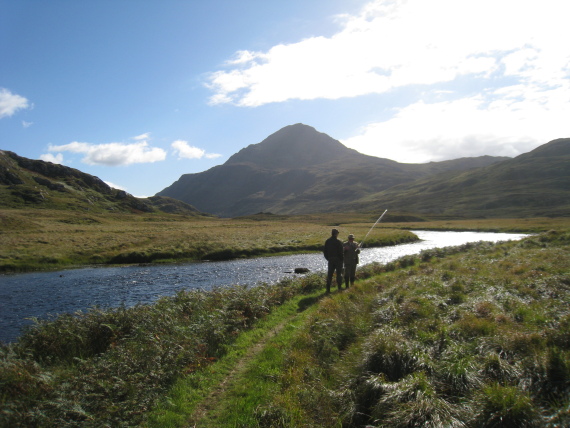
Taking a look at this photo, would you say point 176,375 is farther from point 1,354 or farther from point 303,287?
point 303,287

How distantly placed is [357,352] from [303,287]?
12652 mm

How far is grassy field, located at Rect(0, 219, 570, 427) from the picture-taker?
21.1ft

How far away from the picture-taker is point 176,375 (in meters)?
9.80

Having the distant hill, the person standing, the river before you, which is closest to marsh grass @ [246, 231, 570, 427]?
the person standing

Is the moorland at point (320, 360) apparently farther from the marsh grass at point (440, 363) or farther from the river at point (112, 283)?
the river at point (112, 283)

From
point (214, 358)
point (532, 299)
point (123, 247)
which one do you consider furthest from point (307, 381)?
point (123, 247)

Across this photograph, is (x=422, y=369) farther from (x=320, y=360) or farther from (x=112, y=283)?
(x=112, y=283)

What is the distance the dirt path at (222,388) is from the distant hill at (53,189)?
13828cm

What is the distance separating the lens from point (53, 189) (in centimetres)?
15512

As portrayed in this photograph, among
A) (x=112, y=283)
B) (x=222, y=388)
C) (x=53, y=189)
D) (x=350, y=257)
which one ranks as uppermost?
(x=53, y=189)

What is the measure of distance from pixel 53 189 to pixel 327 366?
180 meters

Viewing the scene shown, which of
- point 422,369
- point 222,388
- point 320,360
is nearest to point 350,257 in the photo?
point 320,360

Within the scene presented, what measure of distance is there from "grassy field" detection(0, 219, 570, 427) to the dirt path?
5 cm

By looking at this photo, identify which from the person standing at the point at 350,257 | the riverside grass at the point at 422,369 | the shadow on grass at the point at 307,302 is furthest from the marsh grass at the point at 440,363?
the person standing at the point at 350,257
